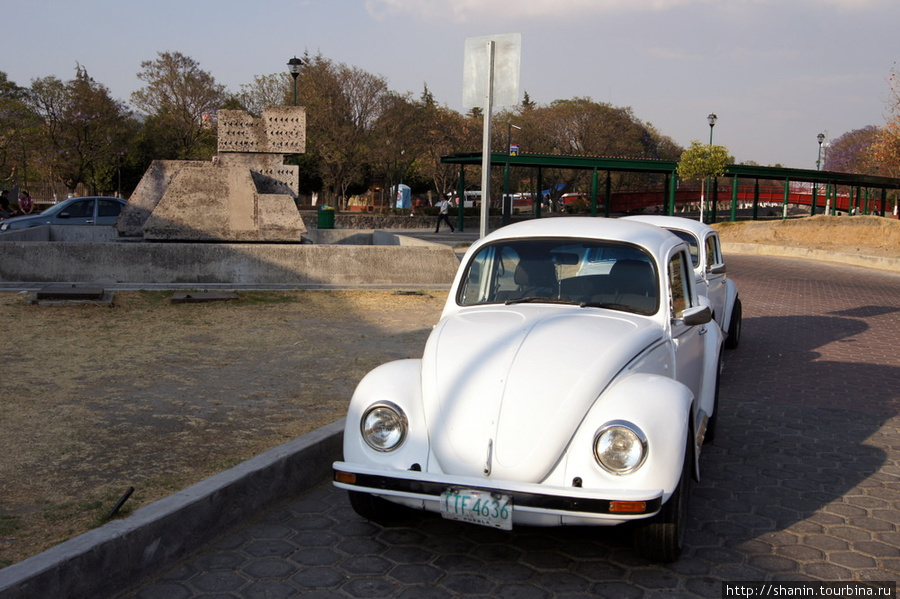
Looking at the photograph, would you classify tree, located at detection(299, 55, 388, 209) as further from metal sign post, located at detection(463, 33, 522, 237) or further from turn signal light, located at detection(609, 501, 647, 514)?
turn signal light, located at detection(609, 501, 647, 514)

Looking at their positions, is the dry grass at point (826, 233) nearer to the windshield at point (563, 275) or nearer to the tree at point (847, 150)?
the windshield at point (563, 275)

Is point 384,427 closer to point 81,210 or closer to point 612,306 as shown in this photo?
point 612,306

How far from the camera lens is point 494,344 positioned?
4180mm

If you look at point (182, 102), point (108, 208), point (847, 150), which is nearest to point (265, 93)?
point (182, 102)

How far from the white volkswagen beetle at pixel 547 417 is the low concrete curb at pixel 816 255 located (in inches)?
804

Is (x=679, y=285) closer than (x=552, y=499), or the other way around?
(x=552, y=499)

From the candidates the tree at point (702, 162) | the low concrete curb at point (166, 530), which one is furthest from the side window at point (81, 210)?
the tree at point (702, 162)

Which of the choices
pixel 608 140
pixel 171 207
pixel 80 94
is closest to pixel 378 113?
pixel 80 94

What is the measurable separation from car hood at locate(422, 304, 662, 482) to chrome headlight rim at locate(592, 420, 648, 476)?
0.13 metres

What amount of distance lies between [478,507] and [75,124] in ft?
143

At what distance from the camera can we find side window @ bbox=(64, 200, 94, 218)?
2114 centimetres

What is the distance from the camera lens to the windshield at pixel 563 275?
484 centimetres

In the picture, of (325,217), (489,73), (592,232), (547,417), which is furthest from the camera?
(325,217)

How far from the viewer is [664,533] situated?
3703mm
